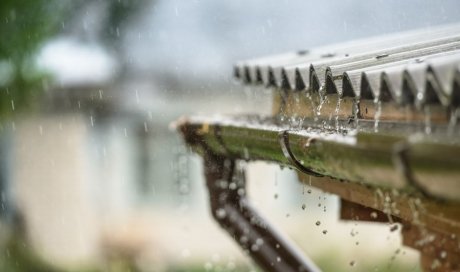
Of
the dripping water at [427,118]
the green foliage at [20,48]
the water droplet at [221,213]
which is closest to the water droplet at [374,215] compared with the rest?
the water droplet at [221,213]

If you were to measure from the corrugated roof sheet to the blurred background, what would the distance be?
892 centimetres

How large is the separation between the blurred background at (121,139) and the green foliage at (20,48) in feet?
0.07

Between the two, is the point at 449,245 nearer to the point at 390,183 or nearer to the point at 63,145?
the point at 390,183

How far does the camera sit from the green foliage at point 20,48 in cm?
1290

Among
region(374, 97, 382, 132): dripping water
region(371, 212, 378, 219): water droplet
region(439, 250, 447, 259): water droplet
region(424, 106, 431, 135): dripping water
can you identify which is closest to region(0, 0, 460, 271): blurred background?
region(371, 212, 378, 219): water droplet

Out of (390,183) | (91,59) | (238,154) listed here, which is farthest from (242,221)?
(91,59)

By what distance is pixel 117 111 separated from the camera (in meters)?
15.1

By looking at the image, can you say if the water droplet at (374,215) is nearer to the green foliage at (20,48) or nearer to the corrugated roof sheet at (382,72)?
the corrugated roof sheet at (382,72)

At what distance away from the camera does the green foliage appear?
12.9 meters

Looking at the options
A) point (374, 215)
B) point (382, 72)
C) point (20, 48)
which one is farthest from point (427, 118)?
point (20, 48)

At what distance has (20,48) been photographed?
1299 centimetres

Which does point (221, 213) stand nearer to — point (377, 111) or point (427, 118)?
point (377, 111)

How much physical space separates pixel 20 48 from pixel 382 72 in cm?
1140

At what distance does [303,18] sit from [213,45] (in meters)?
2.41
